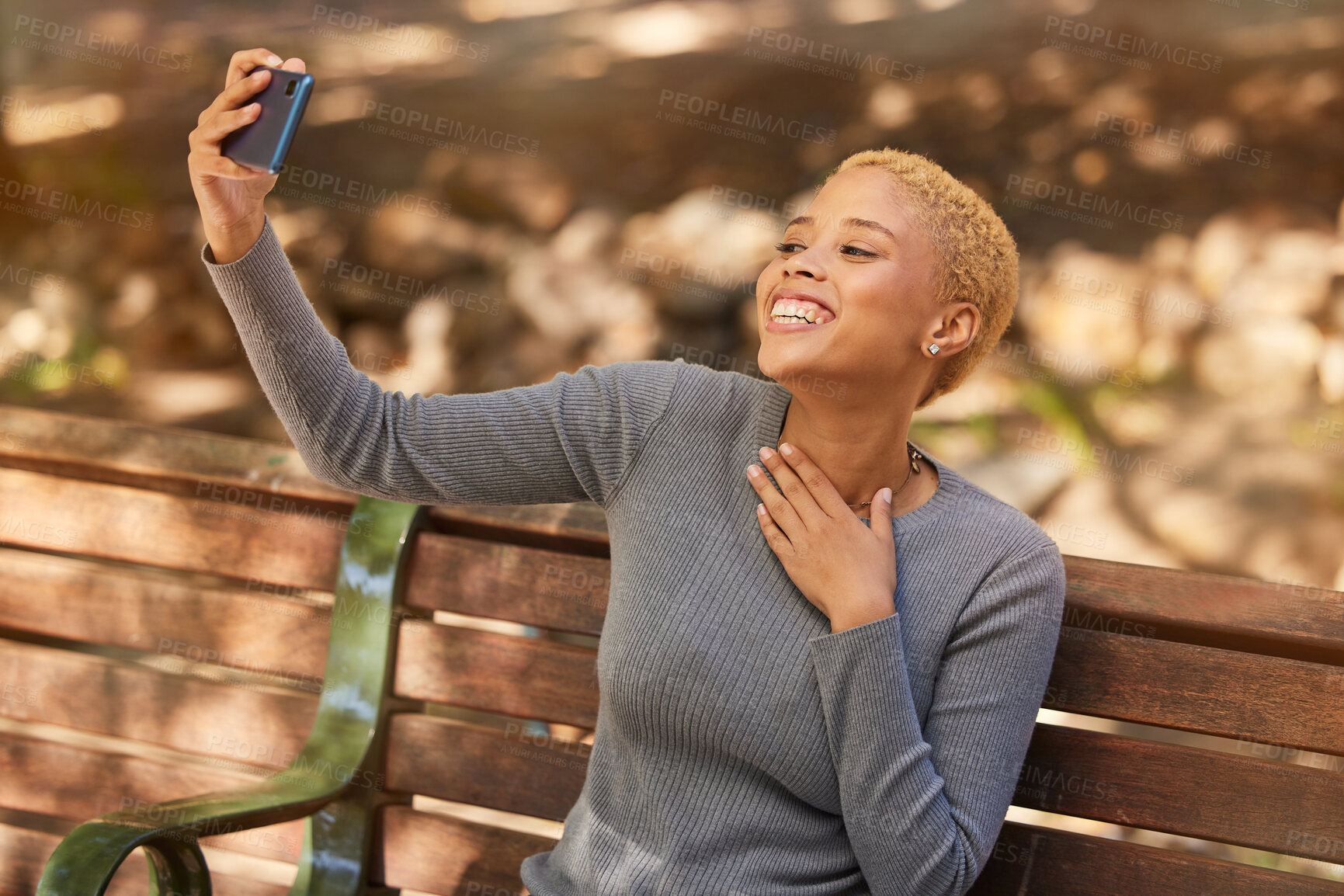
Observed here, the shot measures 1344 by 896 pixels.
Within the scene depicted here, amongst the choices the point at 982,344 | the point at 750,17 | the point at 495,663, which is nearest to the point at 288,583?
the point at 495,663

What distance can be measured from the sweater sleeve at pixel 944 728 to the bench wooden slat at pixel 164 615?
3.20ft

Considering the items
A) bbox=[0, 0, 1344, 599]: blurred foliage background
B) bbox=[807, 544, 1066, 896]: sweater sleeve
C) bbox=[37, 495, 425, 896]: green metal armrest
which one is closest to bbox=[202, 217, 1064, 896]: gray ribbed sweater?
bbox=[807, 544, 1066, 896]: sweater sleeve

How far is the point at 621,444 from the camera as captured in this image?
64.1 inches

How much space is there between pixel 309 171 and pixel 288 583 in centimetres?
228

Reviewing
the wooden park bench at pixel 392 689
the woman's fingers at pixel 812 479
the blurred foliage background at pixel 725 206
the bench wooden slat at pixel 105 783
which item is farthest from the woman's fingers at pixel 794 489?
the blurred foliage background at pixel 725 206

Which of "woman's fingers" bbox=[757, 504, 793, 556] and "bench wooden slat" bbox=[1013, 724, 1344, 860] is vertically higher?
"woman's fingers" bbox=[757, 504, 793, 556]

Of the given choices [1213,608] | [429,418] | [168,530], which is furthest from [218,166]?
[1213,608]

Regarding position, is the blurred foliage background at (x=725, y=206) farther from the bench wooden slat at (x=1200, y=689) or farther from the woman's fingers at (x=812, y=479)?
the woman's fingers at (x=812, y=479)

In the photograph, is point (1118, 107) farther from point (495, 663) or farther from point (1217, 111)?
point (495, 663)

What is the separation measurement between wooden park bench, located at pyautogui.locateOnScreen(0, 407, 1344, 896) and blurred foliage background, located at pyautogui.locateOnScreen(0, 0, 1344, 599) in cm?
159

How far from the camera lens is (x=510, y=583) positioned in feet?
6.16

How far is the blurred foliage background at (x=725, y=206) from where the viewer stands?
3.26 meters

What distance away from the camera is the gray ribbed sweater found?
56.5 inches

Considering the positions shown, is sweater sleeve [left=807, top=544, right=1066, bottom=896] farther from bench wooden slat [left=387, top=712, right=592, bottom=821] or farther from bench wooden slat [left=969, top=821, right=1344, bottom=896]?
bench wooden slat [left=387, top=712, right=592, bottom=821]
